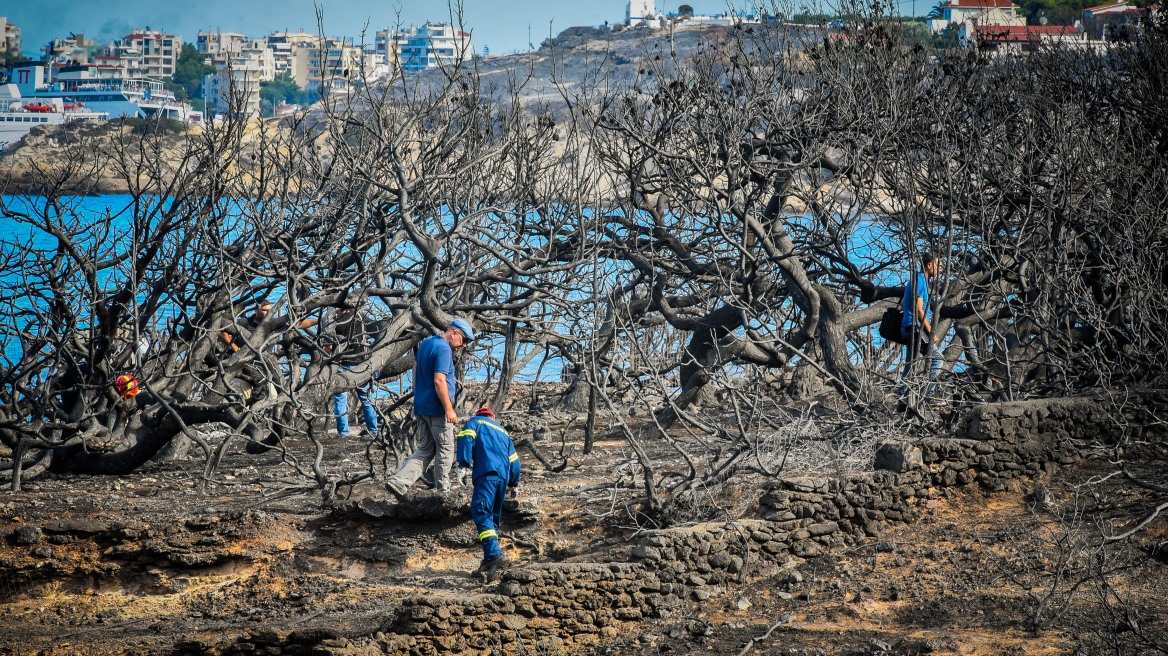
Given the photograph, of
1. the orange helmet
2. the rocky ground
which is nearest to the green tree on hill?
the orange helmet

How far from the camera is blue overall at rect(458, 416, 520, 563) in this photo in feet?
26.9

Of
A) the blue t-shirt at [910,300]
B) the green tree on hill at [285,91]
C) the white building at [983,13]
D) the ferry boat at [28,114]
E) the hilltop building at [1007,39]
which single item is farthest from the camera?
the green tree on hill at [285,91]

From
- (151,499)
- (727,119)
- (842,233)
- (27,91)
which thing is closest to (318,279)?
(151,499)

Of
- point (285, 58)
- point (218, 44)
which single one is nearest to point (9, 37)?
point (285, 58)

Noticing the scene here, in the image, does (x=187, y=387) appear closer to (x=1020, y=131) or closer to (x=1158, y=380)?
(x=1158, y=380)

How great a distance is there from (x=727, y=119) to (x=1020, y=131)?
4061mm

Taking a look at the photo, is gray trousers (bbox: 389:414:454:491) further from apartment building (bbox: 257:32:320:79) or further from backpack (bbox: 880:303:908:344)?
apartment building (bbox: 257:32:320:79)

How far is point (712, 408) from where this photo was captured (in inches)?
598

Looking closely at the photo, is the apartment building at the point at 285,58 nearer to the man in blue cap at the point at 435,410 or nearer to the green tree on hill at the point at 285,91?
the green tree on hill at the point at 285,91

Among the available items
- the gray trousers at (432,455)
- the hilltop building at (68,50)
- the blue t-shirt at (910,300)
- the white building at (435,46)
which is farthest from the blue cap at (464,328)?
the hilltop building at (68,50)

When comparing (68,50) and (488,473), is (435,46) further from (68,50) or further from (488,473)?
(68,50)

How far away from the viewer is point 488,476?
8.25m

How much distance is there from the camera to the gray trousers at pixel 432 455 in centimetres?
915

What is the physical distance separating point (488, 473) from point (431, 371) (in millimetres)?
1155
